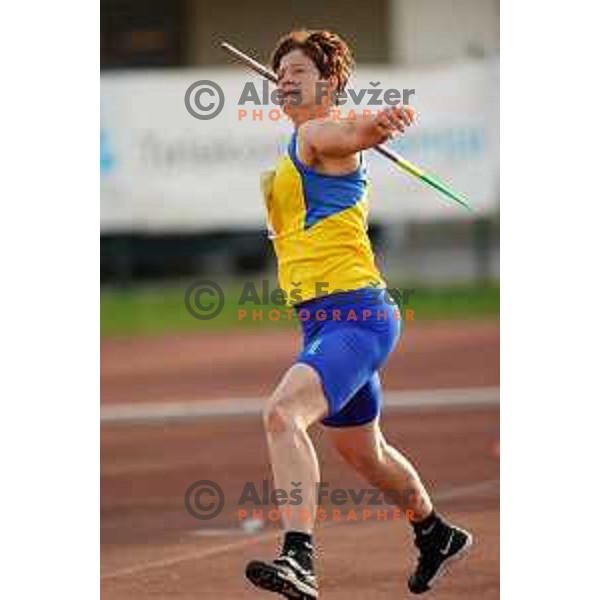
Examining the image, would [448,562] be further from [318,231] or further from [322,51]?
[322,51]

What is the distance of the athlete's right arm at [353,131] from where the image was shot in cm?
705

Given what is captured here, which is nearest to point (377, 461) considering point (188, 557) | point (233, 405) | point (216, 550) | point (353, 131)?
point (353, 131)

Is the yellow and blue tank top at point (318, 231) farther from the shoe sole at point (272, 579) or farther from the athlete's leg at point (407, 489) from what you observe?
the shoe sole at point (272, 579)

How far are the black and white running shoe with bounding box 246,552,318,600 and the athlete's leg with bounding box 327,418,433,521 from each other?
73 centimetres

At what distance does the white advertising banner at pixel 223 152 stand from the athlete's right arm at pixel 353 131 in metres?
13.6

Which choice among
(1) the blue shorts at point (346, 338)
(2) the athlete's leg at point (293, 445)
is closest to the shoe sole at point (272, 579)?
(2) the athlete's leg at point (293, 445)

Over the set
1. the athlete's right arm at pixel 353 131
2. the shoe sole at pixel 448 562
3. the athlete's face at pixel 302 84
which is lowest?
the shoe sole at pixel 448 562

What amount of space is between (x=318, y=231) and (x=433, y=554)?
1435mm

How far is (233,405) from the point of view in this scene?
610 inches
